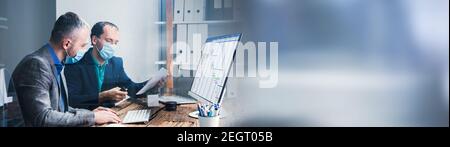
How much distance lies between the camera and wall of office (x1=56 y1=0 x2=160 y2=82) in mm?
962

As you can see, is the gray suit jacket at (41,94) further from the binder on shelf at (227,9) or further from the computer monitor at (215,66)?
the binder on shelf at (227,9)

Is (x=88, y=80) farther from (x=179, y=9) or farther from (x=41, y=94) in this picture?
(x=179, y=9)

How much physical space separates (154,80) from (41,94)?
0.32 m

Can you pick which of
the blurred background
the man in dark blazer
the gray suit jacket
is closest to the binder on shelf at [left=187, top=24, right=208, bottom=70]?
the blurred background

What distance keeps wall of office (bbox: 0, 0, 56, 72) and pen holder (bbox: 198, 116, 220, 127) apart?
0.51 m

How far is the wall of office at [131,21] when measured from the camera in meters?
0.96

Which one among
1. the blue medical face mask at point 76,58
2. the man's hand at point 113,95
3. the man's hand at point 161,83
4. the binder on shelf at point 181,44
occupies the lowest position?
the man's hand at point 113,95

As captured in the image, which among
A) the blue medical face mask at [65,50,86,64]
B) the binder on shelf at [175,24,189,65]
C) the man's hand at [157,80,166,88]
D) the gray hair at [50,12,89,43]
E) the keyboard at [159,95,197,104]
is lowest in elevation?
the keyboard at [159,95,197,104]

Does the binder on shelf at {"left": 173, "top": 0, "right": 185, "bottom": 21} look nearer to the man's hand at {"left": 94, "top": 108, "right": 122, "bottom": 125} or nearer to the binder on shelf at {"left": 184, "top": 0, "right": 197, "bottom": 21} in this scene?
the binder on shelf at {"left": 184, "top": 0, "right": 197, "bottom": 21}

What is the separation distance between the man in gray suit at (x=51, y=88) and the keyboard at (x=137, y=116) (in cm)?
3

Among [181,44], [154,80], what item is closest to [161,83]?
[154,80]

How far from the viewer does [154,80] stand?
981 mm

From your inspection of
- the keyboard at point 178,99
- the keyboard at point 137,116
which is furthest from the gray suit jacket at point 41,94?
the keyboard at point 178,99

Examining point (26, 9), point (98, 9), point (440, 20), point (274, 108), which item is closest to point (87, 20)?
point (98, 9)
